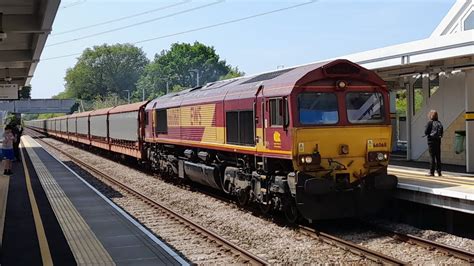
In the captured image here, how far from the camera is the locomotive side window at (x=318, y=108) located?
401 inches

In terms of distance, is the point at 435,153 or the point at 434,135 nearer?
the point at 434,135

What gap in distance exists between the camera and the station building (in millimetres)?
12188

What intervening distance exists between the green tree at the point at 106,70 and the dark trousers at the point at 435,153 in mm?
122702

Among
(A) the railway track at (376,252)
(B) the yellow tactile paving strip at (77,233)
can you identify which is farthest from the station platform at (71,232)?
(A) the railway track at (376,252)

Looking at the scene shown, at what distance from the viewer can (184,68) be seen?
107 metres

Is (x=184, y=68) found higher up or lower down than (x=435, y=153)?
higher up

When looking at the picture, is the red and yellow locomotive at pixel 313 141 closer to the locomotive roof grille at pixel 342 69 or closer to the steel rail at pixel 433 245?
the locomotive roof grille at pixel 342 69

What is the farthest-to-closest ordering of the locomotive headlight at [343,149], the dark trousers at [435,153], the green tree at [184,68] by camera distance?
the green tree at [184,68]
the dark trousers at [435,153]
the locomotive headlight at [343,149]

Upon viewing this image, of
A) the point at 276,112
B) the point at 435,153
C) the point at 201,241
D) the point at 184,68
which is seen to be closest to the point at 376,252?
the point at 201,241

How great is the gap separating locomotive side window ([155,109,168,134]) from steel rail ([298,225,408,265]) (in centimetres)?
939

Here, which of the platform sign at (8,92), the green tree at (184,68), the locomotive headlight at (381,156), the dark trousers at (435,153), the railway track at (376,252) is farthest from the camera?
the green tree at (184,68)

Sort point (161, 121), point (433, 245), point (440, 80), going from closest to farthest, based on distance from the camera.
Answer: point (433, 245)
point (440, 80)
point (161, 121)

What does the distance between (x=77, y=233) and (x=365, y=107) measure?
5986mm

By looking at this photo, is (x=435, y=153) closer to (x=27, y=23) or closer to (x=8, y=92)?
(x=27, y=23)
